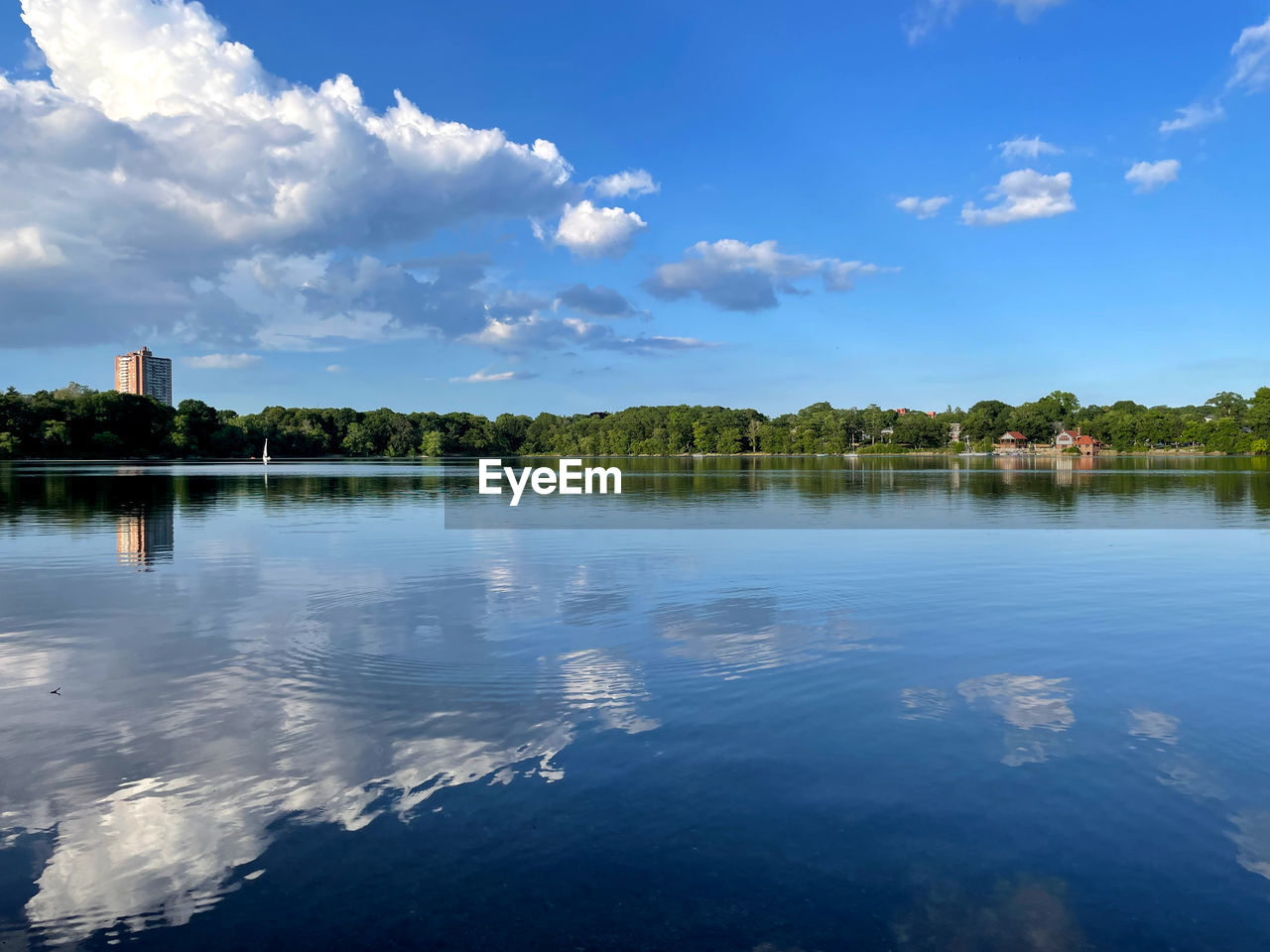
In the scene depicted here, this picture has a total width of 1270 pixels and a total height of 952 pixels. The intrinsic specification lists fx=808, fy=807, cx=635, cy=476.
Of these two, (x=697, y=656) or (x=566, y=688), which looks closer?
(x=566, y=688)

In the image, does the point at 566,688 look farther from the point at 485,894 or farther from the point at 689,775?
the point at 485,894

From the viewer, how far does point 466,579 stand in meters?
19.7

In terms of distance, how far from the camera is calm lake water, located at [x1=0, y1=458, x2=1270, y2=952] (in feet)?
18.6

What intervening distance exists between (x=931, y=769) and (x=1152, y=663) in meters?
6.23

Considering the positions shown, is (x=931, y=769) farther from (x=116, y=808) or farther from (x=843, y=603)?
(x=843, y=603)

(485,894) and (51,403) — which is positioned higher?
(51,403)

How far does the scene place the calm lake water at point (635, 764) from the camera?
5660mm

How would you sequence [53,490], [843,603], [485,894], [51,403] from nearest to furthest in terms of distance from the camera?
[485,894] → [843,603] → [53,490] → [51,403]

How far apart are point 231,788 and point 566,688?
420 cm

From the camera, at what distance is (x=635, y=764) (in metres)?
8.05

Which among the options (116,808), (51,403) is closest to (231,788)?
(116,808)

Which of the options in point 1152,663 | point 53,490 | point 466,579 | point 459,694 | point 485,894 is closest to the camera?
point 485,894

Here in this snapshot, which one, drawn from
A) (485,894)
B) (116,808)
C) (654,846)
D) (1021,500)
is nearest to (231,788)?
(116,808)

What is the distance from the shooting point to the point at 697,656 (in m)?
12.3
